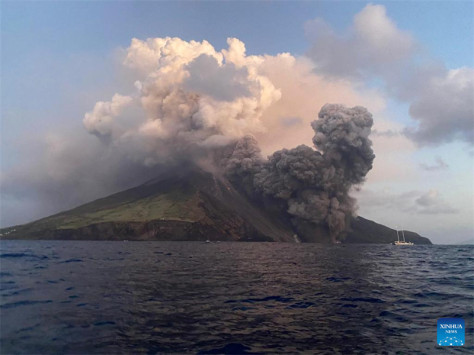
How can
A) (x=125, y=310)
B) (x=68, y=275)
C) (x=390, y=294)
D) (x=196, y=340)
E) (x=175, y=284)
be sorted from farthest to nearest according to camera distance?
(x=68, y=275), (x=175, y=284), (x=390, y=294), (x=125, y=310), (x=196, y=340)

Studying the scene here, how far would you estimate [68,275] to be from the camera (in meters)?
28.7

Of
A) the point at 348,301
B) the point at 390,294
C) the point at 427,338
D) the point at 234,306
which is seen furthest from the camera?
the point at 390,294

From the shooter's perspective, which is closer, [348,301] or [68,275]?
[348,301]

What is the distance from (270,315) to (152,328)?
6730 millimetres

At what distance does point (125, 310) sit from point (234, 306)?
6393mm

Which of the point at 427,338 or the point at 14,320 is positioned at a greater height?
the point at 14,320

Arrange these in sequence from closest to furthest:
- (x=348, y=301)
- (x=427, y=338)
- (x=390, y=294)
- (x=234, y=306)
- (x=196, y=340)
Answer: (x=196, y=340)
(x=427, y=338)
(x=234, y=306)
(x=348, y=301)
(x=390, y=294)

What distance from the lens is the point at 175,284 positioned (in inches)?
1046

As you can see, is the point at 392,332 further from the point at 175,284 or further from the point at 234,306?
the point at 175,284

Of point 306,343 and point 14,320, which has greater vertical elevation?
point 14,320

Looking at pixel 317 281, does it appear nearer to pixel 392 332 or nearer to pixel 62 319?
pixel 392 332

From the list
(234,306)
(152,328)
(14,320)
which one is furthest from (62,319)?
(234,306)

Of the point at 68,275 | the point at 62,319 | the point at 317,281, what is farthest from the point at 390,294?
the point at 68,275

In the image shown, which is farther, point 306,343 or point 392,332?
point 392,332
